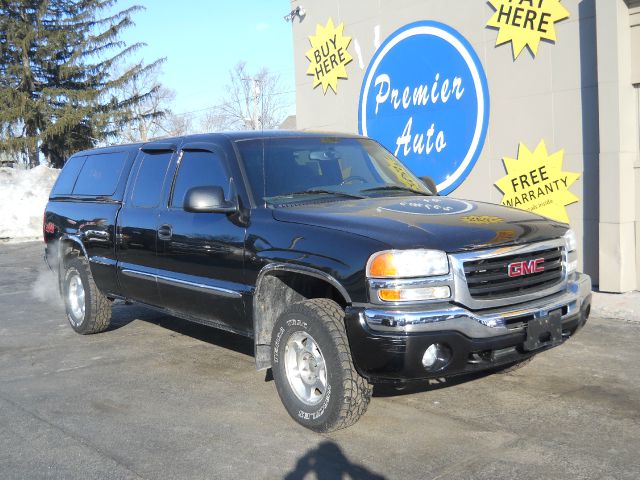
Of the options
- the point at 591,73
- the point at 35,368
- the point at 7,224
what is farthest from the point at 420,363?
the point at 7,224

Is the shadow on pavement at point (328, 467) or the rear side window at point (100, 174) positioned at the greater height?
the rear side window at point (100, 174)

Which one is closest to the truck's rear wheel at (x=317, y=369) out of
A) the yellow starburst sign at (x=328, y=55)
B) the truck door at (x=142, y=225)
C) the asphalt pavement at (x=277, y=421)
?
the asphalt pavement at (x=277, y=421)

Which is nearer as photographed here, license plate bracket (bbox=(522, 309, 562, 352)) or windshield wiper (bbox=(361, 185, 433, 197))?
license plate bracket (bbox=(522, 309, 562, 352))

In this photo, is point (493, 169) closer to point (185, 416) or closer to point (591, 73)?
point (591, 73)

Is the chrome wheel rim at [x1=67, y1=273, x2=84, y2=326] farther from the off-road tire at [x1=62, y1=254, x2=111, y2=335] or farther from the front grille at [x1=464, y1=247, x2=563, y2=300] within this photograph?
the front grille at [x1=464, y1=247, x2=563, y2=300]

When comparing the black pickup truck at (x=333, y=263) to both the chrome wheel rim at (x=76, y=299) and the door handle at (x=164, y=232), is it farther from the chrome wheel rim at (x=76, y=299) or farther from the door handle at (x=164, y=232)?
the chrome wheel rim at (x=76, y=299)

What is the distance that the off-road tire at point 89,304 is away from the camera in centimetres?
719

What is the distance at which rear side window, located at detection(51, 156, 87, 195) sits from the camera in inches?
310

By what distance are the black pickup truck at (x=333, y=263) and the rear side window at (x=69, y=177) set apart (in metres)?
1.38

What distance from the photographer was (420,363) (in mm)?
3936

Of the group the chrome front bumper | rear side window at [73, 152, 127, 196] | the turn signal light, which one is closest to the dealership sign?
rear side window at [73, 152, 127, 196]

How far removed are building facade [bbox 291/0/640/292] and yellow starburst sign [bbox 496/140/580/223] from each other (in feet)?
0.04

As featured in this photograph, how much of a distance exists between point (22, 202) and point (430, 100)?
1637 cm

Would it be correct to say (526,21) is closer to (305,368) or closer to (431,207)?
(431,207)
